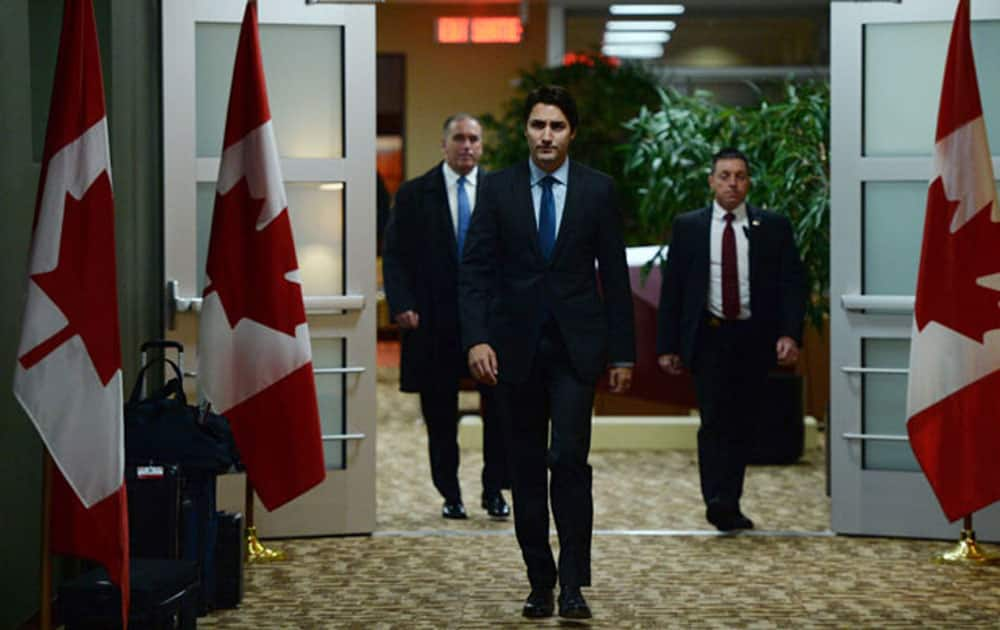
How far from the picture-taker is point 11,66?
13.6ft

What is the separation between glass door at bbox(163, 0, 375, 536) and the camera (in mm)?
5781

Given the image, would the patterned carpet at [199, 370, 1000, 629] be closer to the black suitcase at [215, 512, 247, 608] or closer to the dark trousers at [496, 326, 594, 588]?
the black suitcase at [215, 512, 247, 608]

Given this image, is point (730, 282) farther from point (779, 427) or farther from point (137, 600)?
point (137, 600)

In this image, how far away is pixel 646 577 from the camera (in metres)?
5.18

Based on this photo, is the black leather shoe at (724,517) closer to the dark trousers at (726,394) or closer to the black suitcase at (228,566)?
the dark trousers at (726,394)

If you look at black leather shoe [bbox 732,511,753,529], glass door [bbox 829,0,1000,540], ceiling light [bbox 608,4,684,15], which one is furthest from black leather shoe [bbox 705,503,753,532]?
ceiling light [bbox 608,4,684,15]

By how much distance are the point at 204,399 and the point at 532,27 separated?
35.3 feet

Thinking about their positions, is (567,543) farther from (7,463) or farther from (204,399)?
(7,463)

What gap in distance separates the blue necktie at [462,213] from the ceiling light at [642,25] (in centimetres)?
820

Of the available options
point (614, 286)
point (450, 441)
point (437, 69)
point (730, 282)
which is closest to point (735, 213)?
point (730, 282)

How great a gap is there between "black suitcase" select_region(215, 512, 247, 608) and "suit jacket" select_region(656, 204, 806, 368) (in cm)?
213

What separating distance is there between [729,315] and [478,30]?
29.2ft

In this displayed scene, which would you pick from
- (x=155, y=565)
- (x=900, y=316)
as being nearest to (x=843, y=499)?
(x=900, y=316)

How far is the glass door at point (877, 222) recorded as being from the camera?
5.88 metres
